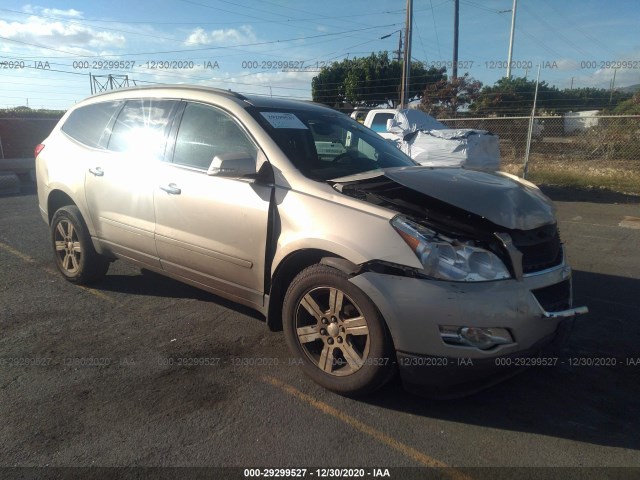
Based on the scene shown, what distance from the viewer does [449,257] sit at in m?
2.80

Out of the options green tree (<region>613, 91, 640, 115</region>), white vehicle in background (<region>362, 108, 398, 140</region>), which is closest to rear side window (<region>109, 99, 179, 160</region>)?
white vehicle in background (<region>362, 108, 398, 140</region>)

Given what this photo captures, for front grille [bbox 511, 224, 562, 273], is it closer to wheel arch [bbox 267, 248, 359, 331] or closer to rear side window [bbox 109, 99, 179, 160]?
wheel arch [bbox 267, 248, 359, 331]

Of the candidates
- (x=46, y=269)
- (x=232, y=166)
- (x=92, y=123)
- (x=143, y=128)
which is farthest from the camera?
(x=46, y=269)

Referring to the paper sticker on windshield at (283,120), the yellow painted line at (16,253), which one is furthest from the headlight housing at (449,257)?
the yellow painted line at (16,253)

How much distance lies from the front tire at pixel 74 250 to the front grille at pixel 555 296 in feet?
13.4

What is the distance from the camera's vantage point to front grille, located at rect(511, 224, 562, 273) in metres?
3.01

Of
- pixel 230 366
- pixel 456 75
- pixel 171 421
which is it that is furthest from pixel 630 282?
pixel 456 75

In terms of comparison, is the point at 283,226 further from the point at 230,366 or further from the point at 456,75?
the point at 456,75

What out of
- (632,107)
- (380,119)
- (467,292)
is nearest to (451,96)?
(632,107)

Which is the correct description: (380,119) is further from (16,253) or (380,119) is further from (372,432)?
(372,432)

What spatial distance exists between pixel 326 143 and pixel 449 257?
1742 millimetres

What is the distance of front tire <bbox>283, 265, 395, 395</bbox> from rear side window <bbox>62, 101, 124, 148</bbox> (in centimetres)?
272

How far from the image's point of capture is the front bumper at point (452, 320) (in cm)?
273

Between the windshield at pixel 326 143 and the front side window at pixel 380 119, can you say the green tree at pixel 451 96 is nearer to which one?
the front side window at pixel 380 119
